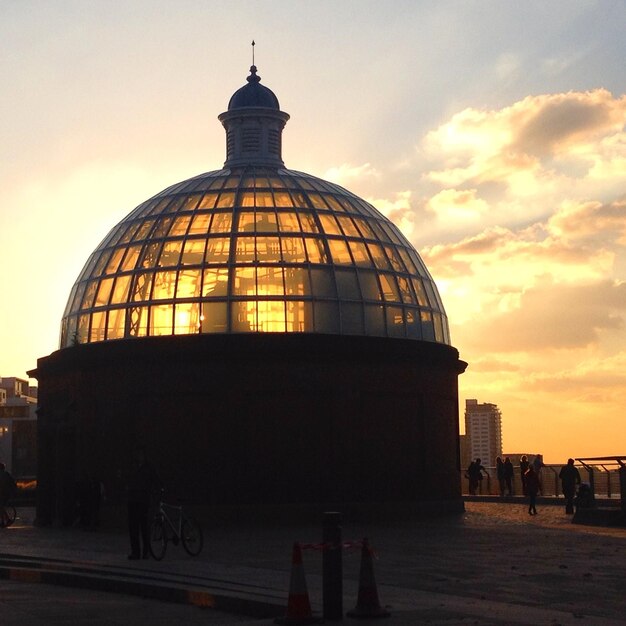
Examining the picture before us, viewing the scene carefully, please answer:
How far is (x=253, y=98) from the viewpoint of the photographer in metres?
44.1

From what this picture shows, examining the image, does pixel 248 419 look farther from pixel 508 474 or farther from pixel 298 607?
pixel 298 607

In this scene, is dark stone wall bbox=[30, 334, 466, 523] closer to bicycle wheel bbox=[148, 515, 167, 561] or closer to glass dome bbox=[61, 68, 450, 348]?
glass dome bbox=[61, 68, 450, 348]

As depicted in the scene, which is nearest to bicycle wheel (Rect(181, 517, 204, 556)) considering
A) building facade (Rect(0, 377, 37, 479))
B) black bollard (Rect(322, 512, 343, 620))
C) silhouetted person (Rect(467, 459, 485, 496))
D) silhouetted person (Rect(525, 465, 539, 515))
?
black bollard (Rect(322, 512, 343, 620))

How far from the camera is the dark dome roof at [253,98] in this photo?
4406 cm

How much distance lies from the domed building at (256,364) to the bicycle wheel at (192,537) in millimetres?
11354

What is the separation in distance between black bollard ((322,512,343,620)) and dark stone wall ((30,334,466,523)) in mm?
20160

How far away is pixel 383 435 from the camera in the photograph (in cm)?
3575

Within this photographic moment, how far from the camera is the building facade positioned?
488 feet

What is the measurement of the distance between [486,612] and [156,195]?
3008 centimetres

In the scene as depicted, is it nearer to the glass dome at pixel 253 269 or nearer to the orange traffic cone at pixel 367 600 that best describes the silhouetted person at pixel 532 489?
the glass dome at pixel 253 269

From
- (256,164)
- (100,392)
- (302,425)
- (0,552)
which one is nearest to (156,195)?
(256,164)

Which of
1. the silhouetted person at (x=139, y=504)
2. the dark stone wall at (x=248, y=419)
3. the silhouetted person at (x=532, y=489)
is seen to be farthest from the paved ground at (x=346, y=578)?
the silhouetted person at (x=532, y=489)

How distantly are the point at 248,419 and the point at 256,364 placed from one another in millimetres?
1559

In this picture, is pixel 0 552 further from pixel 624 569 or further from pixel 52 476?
pixel 52 476
